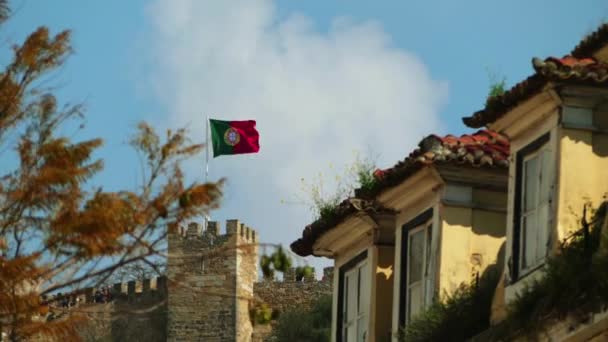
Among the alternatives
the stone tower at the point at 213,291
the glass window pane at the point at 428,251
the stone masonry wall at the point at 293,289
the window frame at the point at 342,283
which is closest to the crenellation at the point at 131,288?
the stone tower at the point at 213,291

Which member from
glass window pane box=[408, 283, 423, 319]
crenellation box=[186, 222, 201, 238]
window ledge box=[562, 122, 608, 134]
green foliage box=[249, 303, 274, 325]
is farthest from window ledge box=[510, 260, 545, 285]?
crenellation box=[186, 222, 201, 238]

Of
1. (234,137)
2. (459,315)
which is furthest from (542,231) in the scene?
(234,137)

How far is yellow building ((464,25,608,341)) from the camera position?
20406 millimetres

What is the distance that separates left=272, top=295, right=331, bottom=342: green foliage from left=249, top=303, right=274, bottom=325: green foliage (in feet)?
152

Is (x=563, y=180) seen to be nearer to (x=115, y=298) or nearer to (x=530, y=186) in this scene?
(x=530, y=186)

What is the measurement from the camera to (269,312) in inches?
762

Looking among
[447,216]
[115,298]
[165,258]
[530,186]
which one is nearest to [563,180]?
[530,186]

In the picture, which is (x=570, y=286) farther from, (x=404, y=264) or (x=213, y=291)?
(x=213, y=291)

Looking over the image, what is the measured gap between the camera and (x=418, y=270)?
75.5ft

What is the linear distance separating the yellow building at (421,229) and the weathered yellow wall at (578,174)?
1838 mm

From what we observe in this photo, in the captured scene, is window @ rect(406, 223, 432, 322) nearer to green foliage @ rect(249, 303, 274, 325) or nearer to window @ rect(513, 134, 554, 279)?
window @ rect(513, 134, 554, 279)

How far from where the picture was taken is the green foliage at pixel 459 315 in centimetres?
2177

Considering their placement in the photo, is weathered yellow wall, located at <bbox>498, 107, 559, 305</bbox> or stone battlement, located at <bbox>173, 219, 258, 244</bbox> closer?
weathered yellow wall, located at <bbox>498, 107, 559, 305</bbox>

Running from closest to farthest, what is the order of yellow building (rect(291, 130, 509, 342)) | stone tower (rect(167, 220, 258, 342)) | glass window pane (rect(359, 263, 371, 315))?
yellow building (rect(291, 130, 509, 342)), glass window pane (rect(359, 263, 371, 315)), stone tower (rect(167, 220, 258, 342))
